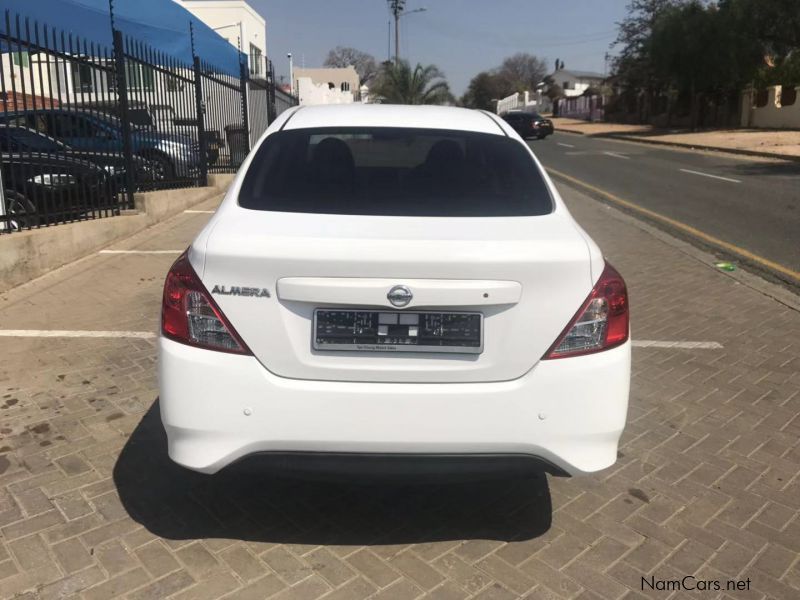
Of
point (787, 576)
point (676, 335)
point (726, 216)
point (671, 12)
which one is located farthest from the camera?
point (671, 12)

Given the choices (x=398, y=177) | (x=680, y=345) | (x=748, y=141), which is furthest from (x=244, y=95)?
(x=748, y=141)

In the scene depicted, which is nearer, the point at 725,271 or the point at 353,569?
the point at 353,569

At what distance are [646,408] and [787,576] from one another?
1.54 metres

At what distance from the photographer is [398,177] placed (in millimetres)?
3273

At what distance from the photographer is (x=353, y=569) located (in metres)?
2.73

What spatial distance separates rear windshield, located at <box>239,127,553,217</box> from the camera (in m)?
2.96

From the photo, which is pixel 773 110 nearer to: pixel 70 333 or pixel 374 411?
pixel 70 333

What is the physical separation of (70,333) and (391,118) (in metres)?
3.18

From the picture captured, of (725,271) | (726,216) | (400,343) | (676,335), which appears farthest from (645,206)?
(400,343)

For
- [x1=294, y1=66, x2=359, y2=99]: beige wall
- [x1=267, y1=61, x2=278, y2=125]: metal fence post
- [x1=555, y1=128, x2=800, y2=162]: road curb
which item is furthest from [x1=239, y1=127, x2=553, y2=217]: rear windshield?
[x1=294, y1=66, x2=359, y2=99]: beige wall

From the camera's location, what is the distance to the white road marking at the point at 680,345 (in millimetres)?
5215

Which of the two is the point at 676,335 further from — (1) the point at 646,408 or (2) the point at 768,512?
(2) the point at 768,512

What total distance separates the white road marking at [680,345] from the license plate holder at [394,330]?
313 cm

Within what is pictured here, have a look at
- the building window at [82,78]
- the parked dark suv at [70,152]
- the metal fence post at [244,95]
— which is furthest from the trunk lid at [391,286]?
the metal fence post at [244,95]
